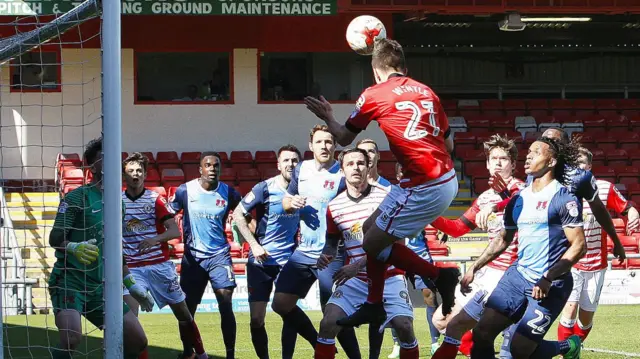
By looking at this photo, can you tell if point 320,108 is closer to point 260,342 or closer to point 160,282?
point 260,342

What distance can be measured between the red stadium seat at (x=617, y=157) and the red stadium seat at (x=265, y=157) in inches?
273

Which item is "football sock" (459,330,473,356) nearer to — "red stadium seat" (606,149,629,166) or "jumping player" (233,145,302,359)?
"jumping player" (233,145,302,359)

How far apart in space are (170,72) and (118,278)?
1506cm

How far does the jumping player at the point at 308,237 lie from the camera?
917cm

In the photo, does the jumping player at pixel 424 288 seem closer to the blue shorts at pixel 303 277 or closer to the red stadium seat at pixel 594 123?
the blue shorts at pixel 303 277

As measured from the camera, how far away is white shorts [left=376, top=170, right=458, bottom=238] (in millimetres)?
6887

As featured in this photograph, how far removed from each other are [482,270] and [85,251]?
3514mm

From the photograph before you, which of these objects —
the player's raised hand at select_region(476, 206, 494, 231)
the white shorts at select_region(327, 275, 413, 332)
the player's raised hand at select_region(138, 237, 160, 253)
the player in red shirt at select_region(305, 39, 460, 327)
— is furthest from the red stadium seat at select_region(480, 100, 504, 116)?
the player in red shirt at select_region(305, 39, 460, 327)

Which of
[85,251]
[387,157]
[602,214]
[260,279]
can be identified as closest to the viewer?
[85,251]

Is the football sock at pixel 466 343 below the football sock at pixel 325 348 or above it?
below

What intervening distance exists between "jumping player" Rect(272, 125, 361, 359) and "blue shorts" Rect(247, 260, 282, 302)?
1.24 ft

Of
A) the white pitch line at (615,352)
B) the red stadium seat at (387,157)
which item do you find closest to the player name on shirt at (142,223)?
the white pitch line at (615,352)

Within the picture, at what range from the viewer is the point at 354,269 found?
769 cm

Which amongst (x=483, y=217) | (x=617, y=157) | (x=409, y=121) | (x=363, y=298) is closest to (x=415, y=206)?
(x=409, y=121)
